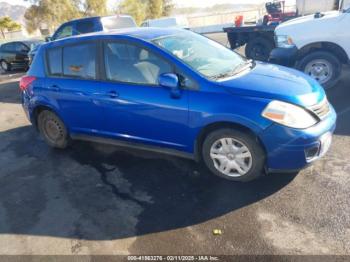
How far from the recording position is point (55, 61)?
4.72m

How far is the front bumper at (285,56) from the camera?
6.50m

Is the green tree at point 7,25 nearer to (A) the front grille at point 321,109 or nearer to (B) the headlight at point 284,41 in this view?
(B) the headlight at point 284,41

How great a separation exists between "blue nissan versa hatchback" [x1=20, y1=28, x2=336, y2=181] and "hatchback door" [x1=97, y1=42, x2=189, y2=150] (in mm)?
12

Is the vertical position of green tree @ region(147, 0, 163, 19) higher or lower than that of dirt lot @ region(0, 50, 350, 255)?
higher

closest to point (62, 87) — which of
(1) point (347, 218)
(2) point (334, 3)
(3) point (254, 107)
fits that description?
(3) point (254, 107)

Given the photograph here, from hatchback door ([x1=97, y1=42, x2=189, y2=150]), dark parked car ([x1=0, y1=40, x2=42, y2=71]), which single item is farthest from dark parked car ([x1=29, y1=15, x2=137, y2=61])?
hatchback door ([x1=97, y1=42, x2=189, y2=150])

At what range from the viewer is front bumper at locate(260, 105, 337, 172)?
315 centimetres

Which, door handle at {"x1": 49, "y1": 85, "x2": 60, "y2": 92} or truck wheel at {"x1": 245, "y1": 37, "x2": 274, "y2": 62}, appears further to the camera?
truck wheel at {"x1": 245, "y1": 37, "x2": 274, "y2": 62}

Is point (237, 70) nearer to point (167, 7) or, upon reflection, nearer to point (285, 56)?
point (285, 56)

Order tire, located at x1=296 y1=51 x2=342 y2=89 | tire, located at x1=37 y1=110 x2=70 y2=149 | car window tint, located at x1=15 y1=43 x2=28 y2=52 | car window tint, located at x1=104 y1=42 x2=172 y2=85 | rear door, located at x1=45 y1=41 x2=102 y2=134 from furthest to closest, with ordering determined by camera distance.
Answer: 1. car window tint, located at x1=15 y1=43 x2=28 y2=52
2. tire, located at x1=296 y1=51 x2=342 y2=89
3. tire, located at x1=37 y1=110 x2=70 y2=149
4. rear door, located at x1=45 y1=41 x2=102 y2=134
5. car window tint, located at x1=104 y1=42 x2=172 y2=85

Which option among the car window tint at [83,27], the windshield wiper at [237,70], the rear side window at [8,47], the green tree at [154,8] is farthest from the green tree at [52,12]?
the windshield wiper at [237,70]

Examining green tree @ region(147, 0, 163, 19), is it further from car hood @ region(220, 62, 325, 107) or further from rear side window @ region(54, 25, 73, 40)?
car hood @ region(220, 62, 325, 107)

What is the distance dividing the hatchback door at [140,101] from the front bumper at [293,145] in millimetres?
925

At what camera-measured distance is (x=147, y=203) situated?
3.52 meters
